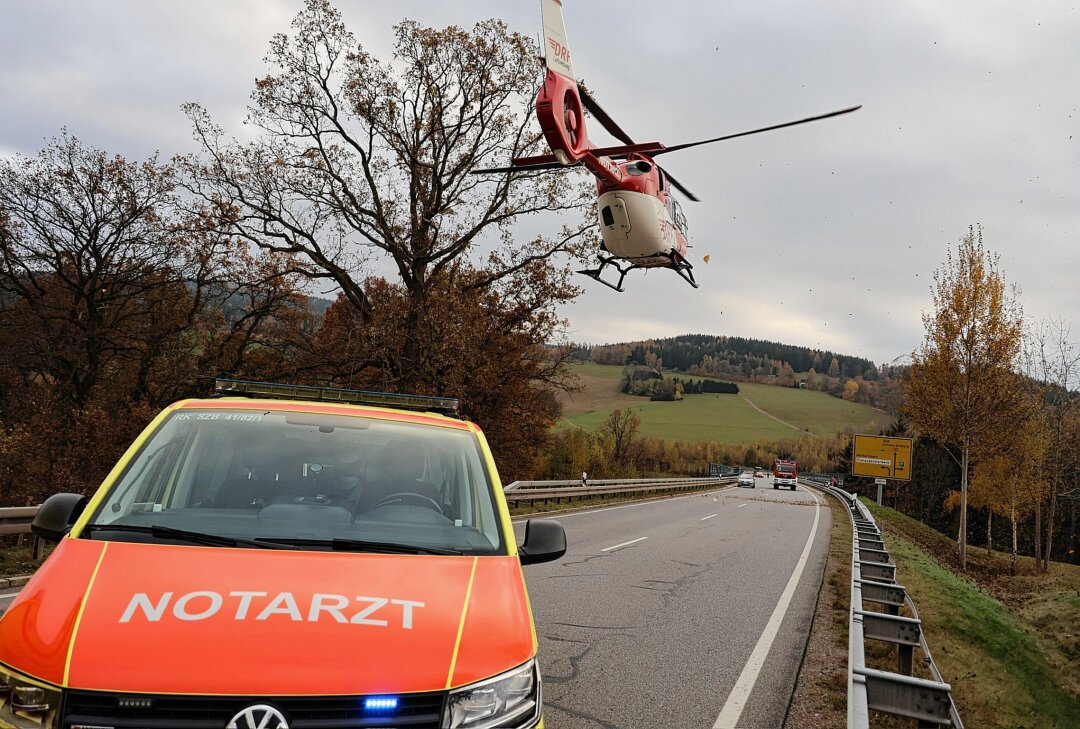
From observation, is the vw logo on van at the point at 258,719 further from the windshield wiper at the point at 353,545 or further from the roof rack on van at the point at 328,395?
the roof rack on van at the point at 328,395

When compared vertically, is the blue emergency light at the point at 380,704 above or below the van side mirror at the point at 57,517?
below

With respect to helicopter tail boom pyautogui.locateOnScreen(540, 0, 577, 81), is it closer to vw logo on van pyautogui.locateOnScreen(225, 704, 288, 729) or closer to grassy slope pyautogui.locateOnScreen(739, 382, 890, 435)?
vw logo on van pyautogui.locateOnScreen(225, 704, 288, 729)

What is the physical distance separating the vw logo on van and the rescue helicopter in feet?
37.2

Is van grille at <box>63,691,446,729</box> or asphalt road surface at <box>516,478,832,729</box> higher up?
van grille at <box>63,691,446,729</box>

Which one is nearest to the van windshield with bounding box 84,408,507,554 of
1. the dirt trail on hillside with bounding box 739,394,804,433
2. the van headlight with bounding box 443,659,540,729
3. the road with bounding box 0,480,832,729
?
the van headlight with bounding box 443,659,540,729

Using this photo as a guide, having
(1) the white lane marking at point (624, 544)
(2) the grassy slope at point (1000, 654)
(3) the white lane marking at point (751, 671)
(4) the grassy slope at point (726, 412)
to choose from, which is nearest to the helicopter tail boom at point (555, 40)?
(1) the white lane marking at point (624, 544)

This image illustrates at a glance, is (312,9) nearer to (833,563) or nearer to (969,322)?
(833,563)

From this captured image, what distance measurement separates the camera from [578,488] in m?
26.0

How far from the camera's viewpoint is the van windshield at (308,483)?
3.31m

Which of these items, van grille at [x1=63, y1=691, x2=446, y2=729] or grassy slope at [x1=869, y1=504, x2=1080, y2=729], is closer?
van grille at [x1=63, y1=691, x2=446, y2=729]

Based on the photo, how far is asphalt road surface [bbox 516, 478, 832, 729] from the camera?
507 centimetres

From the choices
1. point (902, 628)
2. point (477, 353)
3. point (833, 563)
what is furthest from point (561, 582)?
point (477, 353)

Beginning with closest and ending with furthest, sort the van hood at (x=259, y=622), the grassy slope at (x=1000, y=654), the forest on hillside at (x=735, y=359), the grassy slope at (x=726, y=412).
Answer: the van hood at (x=259, y=622), the grassy slope at (x=1000, y=654), the grassy slope at (x=726, y=412), the forest on hillside at (x=735, y=359)

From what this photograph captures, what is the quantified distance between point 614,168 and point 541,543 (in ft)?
43.6
